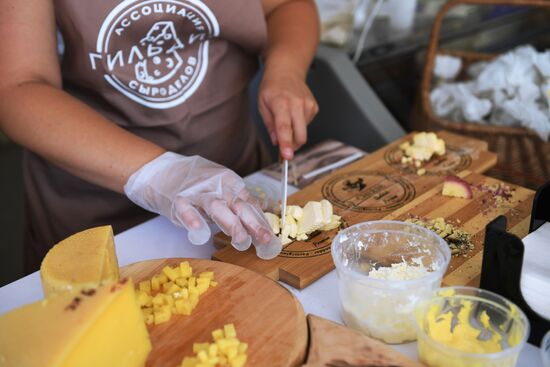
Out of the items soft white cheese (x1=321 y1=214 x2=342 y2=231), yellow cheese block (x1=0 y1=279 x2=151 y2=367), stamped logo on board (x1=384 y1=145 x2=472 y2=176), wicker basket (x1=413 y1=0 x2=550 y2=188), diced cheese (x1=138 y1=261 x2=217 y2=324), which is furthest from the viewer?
wicker basket (x1=413 y1=0 x2=550 y2=188)

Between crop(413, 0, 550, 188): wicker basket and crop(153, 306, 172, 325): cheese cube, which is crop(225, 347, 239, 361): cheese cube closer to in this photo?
crop(153, 306, 172, 325): cheese cube

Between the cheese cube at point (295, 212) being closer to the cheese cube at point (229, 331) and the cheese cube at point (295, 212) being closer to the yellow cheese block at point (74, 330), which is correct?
the cheese cube at point (229, 331)

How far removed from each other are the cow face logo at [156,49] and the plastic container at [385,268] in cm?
61

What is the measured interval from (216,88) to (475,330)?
91 centimetres

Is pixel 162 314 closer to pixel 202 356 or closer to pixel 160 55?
pixel 202 356

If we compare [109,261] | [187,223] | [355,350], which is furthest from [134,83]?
[355,350]

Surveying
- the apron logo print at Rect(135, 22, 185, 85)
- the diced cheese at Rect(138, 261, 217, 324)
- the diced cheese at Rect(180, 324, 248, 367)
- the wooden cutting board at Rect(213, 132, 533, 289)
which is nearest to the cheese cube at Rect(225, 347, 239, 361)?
the diced cheese at Rect(180, 324, 248, 367)

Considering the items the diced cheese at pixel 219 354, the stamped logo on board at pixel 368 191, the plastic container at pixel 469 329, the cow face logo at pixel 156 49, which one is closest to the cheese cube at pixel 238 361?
the diced cheese at pixel 219 354

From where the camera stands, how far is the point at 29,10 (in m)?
1.15

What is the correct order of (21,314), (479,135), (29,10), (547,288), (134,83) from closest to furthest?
(21,314) → (547,288) → (29,10) → (134,83) → (479,135)

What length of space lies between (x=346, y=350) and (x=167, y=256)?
0.46 metres

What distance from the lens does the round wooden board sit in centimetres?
81

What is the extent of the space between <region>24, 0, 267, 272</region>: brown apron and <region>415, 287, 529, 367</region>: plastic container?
0.82m

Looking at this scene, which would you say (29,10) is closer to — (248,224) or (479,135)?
(248,224)
